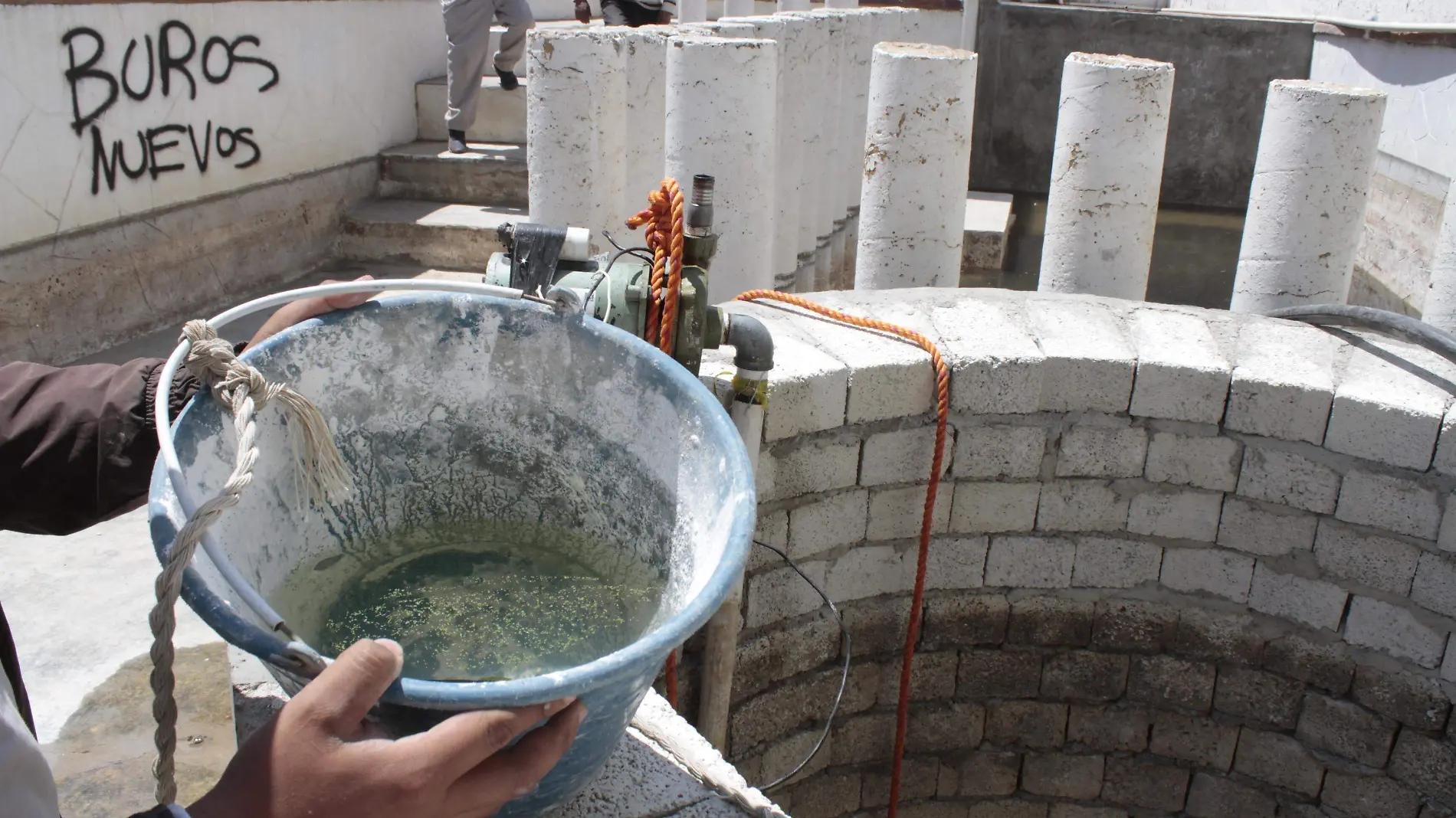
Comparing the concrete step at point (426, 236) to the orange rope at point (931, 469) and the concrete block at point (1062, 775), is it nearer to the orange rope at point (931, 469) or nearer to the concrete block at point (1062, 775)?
the orange rope at point (931, 469)

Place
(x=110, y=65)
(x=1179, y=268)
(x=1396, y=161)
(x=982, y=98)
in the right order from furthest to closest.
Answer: (x=982, y=98), (x=1179, y=268), (x=1396, y=161), (x=110, y=65)

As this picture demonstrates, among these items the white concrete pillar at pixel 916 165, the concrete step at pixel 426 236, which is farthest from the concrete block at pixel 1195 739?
the concrete step at pixel 426 236

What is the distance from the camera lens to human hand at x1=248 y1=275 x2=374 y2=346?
1695 mm

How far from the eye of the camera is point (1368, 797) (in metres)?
3.89

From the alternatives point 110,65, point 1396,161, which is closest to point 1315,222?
point 110,65

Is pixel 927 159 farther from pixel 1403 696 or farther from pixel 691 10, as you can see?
pixel 691 10

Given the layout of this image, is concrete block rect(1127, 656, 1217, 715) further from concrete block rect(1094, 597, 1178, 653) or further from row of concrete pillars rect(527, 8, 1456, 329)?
row of concrete pillars rect(527, 8, 1456, 329)

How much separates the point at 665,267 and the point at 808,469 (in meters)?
1.33

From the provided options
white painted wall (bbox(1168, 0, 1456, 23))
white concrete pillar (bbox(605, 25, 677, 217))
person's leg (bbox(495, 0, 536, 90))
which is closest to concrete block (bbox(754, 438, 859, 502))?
white concrete pillar (bbox(605, 25, 677, 217))

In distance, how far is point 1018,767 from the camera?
4238 millimetres

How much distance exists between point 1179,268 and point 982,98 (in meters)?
3.92

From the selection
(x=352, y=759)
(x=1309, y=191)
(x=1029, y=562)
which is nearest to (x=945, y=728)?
(x=1029, y=562)

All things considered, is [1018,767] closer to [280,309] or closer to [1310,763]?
[1310,763]

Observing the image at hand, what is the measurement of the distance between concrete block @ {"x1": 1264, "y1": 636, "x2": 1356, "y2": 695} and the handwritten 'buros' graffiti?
221 inches
